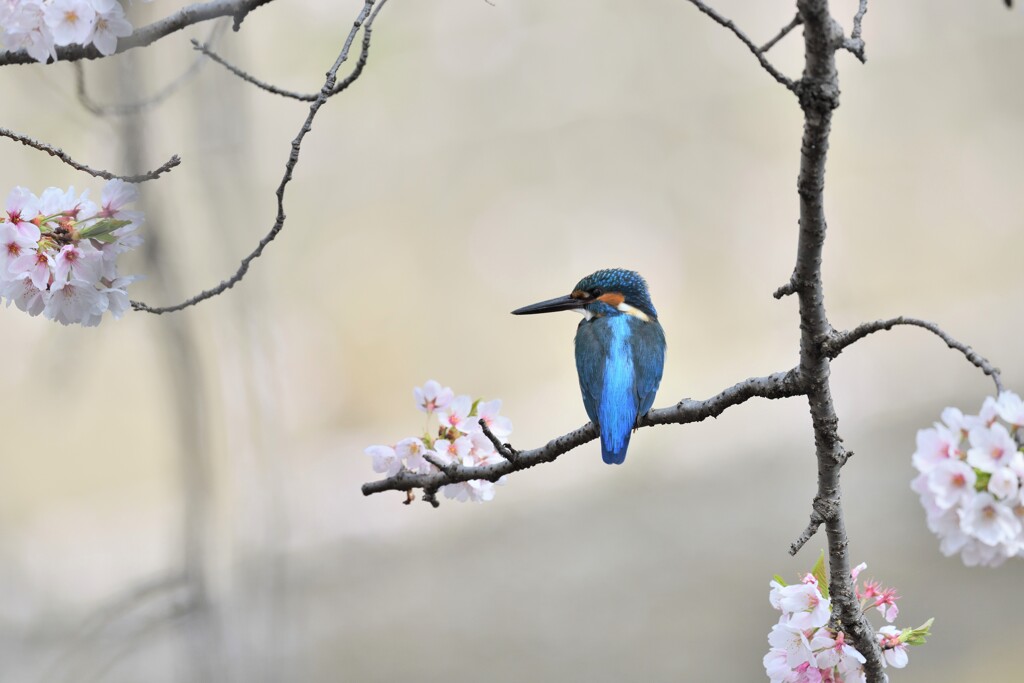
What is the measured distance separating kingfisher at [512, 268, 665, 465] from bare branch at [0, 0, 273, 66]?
1.72ft

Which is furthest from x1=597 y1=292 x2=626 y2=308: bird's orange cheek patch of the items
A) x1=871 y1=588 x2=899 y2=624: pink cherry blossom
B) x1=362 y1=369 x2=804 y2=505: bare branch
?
x1=871 y1=588 x2=899 y2=624: pink cherry blossom

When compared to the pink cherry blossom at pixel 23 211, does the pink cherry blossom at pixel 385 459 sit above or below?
below

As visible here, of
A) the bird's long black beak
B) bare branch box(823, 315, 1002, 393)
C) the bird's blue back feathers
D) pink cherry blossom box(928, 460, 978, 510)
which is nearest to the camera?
bare branch box(823, 315, 1002, 393)

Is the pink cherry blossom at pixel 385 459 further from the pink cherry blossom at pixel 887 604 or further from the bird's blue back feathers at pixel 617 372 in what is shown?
the pink cherry blossom at pixel 887 604

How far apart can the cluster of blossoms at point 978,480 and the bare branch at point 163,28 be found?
82 cm

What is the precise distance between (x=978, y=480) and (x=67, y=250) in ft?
2.86

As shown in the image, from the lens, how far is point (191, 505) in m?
1.90

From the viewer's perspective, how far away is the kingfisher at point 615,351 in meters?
1.41

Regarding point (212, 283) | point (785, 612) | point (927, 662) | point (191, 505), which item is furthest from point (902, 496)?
point (785, 612)

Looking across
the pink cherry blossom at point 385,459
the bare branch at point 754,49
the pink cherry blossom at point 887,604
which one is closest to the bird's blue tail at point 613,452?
the pink cherry blossom at point 385,459

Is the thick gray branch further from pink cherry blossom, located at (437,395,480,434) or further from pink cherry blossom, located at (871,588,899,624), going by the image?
pink cherry blossom, located at (437,395,480,434)

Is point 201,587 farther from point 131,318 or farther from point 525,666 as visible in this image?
point 525,666

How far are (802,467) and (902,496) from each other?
411 mm

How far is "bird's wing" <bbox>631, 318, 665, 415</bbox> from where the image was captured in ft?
4.75
